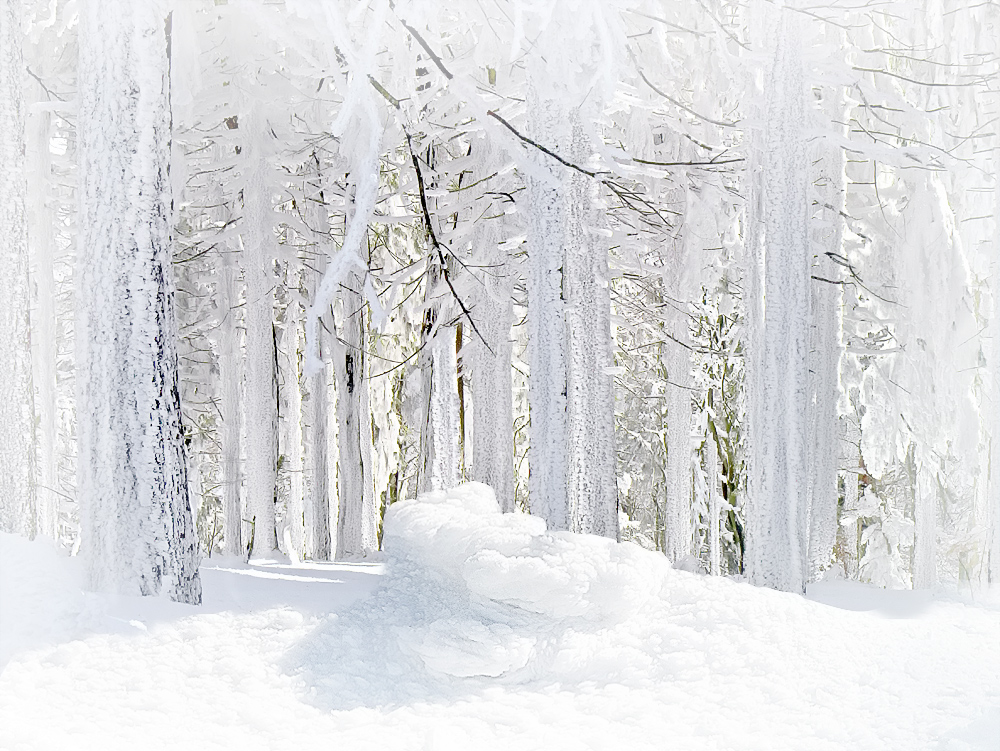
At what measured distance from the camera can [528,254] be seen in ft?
25.0

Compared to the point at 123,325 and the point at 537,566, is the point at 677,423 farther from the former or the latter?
the point at 123,325

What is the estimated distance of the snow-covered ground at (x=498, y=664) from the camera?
4438 millimetres

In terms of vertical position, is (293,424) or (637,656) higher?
(293,424)

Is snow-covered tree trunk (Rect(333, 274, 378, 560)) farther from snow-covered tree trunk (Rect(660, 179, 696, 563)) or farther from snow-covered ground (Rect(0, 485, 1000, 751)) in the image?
snow-covered ground (Rect(0, 485, 1000, 751))

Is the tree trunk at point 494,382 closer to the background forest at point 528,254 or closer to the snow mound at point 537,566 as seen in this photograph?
the background forest at point 528,254

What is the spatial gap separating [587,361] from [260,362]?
572 centimetres

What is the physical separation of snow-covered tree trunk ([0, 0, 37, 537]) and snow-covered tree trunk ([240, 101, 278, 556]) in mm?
3837

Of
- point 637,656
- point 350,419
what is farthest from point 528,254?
point 350,419

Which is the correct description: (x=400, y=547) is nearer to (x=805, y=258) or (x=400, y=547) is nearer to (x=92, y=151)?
(x=92, y=151)

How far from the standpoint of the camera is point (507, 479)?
12.1m

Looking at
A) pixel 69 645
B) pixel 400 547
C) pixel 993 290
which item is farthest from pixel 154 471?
pixel 993 290

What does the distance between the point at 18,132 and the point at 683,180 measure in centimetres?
710

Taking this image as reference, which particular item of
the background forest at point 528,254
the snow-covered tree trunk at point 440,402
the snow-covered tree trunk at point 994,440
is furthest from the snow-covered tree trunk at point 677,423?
the snow-covered tree trunk at point 994,440

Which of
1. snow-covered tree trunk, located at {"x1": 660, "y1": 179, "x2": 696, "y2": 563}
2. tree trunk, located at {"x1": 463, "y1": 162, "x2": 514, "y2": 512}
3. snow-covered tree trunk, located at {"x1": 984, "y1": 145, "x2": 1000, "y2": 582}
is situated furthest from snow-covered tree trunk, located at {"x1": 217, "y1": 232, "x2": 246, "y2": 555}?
snow-covered tree trunk, located at {"x1": 984, "y1": 145, "x2": 1000, "y2": 582}
